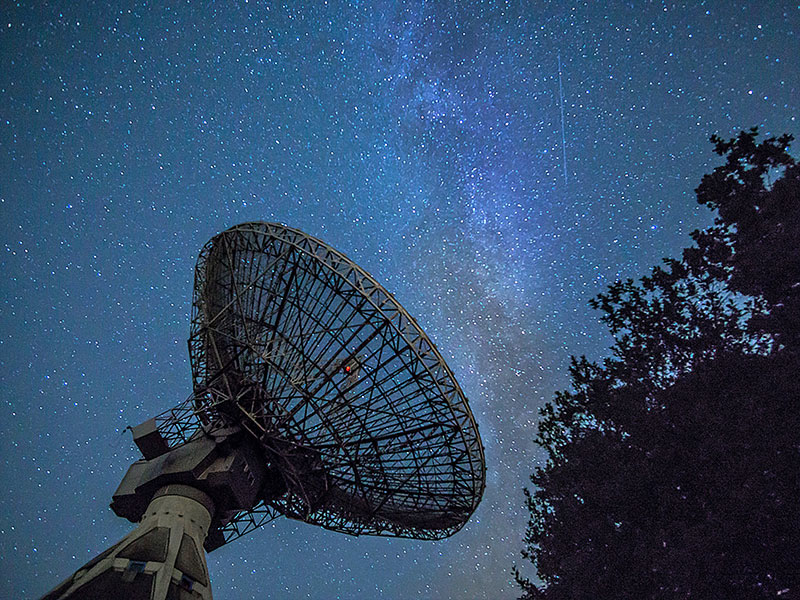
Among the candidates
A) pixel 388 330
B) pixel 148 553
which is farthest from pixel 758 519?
pixel 148 553

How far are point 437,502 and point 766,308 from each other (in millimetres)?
10092

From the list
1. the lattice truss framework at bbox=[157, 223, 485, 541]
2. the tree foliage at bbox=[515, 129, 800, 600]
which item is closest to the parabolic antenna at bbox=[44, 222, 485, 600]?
the lattice truss framework at bbox=[157, 223, 485, 541]

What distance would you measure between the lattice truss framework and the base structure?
2142 millimetres

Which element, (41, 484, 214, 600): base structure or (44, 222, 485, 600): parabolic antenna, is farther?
(44, 222, 485, 600): parabolic antenna

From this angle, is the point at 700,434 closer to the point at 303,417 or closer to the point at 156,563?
the point at 303,417

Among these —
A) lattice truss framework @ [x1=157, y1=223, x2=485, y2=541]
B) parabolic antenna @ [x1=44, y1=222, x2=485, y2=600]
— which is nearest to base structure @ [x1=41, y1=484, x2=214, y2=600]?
parabolic antenna @ [x1=44, y1=222, x2=485, y2=600]

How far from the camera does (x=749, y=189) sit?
610 inches

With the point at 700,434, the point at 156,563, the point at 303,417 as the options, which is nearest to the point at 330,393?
the point at 303,417

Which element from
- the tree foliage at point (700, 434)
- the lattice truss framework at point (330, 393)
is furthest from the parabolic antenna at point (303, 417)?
the tree foliage at point (700, 434)

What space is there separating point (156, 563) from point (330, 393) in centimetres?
482

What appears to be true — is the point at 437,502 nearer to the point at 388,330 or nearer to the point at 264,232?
the point at 388,330

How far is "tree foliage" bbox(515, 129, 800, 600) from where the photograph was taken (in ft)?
35.3

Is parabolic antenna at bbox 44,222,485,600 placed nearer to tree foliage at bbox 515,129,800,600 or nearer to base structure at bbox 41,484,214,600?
base structure at bbox 41,484,214,600

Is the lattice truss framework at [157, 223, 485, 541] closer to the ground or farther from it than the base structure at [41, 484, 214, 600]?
farther from it
